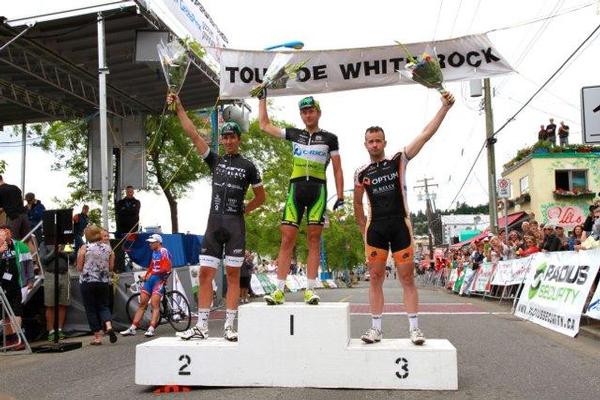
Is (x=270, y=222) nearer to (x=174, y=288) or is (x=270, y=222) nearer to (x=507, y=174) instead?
(x=507, y=174)

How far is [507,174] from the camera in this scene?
38.6m

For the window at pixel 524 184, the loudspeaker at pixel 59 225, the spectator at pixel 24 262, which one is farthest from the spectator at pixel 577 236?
the window at pixel 524 184

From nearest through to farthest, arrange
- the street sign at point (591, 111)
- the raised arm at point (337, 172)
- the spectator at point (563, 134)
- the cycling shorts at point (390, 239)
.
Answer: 1. the cycling shorts at point (390, 239)
2. the raised arm at point (337, 172)
3. the street sign at point (591, 111)
4. the spectator at point (563, 134)

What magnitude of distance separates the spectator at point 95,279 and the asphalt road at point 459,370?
0.55m

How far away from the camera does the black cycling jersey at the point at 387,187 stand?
20.6ft

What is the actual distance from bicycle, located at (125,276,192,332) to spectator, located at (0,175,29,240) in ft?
7.79

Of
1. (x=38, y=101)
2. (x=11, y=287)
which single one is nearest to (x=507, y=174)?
(x=38, y=101)

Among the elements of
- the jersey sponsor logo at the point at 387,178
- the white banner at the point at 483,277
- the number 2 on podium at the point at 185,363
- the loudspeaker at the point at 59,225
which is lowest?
the white banner at the point at 483,277

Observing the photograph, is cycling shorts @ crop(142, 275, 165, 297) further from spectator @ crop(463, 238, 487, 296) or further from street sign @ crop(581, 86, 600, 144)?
spectator @ crop(463, 238, 487, 296)

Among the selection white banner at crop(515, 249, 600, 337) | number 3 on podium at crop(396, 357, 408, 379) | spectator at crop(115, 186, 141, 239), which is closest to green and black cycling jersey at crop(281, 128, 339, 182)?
number 3 on podium at crop(396, 357, 408, 379)

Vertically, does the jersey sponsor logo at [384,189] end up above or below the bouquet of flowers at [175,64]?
below

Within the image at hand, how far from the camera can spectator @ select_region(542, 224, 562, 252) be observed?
13.2 m

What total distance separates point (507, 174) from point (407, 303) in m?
34.5

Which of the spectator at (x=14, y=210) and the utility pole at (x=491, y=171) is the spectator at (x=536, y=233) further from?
the spectator at (x=14, y=210)
